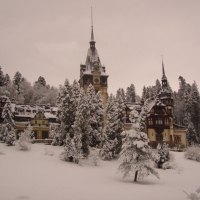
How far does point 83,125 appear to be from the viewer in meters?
50.6

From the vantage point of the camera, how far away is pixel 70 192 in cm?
3002

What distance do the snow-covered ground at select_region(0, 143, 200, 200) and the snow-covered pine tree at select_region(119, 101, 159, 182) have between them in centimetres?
137

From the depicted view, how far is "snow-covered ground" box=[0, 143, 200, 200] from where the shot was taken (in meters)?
29.4

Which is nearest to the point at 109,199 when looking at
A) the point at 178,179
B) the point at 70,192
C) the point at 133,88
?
the point at 70,192

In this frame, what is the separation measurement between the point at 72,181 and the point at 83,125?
1600cm

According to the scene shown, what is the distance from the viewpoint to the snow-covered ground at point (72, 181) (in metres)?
29.4

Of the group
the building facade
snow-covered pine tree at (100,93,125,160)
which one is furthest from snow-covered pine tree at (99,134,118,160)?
the building facade

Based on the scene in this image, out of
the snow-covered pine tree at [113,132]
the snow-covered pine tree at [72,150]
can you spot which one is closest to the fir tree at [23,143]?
the snow-covered pine tree at [72,150]

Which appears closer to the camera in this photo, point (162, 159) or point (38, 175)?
point (38, 175)

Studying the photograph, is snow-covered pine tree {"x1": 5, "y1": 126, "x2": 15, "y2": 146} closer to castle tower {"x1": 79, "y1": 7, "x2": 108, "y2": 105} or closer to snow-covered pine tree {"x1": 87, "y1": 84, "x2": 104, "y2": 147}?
snow-covered pine tree {"x1": 87, "y1": 84, "x2": 104, "y2": 147}

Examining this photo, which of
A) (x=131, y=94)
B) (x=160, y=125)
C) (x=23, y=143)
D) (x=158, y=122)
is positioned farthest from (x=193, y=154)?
(x=131, y=94)

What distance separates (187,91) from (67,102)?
5501 centimetres

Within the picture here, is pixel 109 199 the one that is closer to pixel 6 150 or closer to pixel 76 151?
pixel 76 151

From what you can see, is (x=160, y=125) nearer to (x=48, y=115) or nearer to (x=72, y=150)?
(x=48, y=115)
